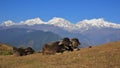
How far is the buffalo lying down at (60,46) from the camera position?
44.1m

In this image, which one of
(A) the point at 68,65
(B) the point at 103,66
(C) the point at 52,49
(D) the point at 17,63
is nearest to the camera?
(B) the point at 103,66

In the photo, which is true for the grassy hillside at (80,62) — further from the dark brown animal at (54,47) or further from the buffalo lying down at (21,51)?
the buffalo lying down at (21,51)

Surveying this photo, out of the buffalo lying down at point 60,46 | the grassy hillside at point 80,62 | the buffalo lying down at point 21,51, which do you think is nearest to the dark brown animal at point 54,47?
the buffalo lying down at point 60,46

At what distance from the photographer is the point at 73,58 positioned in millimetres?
35844

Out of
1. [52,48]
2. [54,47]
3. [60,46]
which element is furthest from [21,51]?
[60,46]

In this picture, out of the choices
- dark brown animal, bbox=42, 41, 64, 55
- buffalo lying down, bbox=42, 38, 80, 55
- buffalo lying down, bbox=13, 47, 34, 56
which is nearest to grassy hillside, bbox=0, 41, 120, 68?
dark brown animal, bbox=42, 41, 64, 55

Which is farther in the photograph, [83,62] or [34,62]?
[34,62]

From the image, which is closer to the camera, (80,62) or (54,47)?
(80,62)

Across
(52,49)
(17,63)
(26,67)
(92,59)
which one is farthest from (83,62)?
(52,49)

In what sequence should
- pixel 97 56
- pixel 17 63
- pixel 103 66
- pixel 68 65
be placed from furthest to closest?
pixel 17 63 < pixel 97 56 < pixel 68 65 < pixel 103 66

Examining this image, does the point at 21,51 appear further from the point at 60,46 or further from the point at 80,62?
the point at 80,62

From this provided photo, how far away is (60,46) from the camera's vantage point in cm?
4497

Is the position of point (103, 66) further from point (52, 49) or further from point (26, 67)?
point (52, 49)

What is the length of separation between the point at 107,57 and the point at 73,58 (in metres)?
4.05
